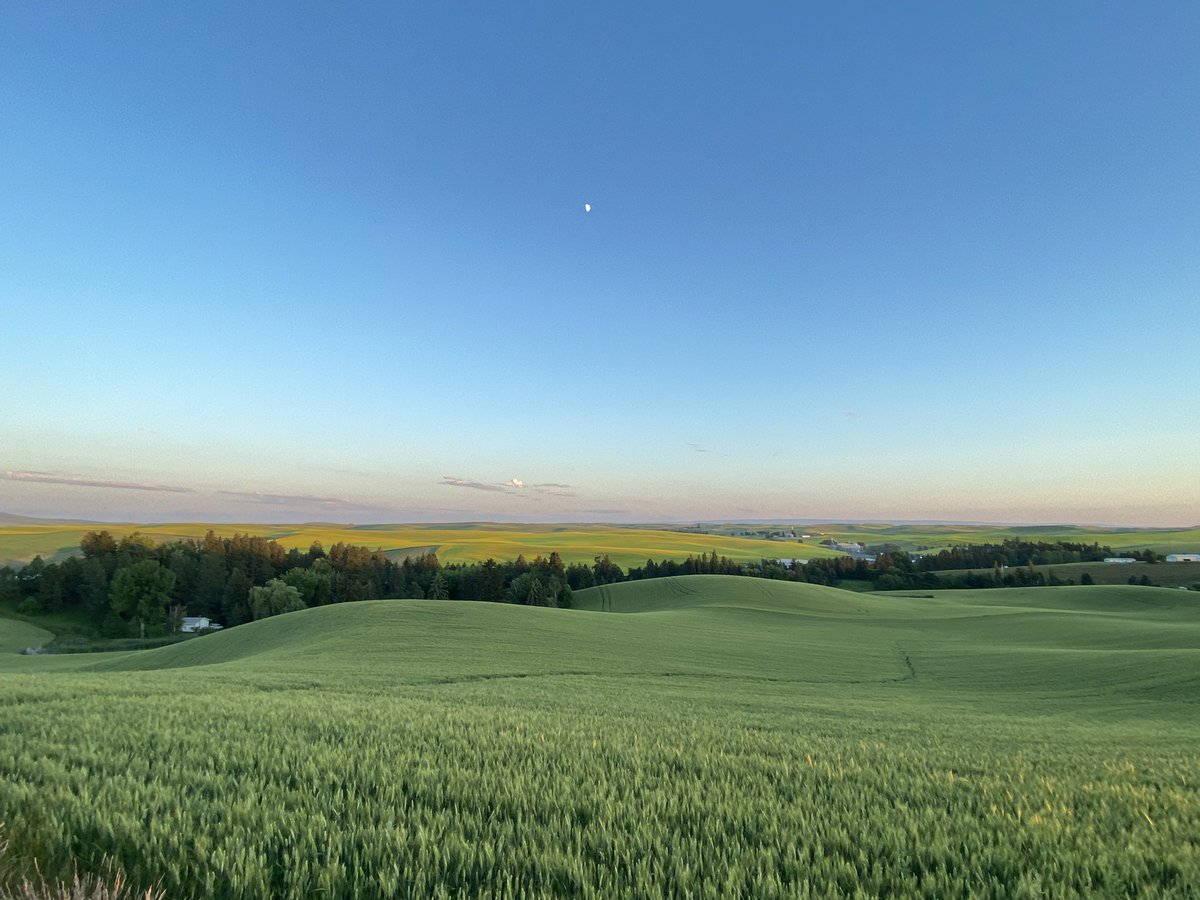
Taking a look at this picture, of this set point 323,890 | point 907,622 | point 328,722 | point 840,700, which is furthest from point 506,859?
point 907,622

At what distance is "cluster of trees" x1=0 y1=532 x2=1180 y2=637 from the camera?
63000 mm

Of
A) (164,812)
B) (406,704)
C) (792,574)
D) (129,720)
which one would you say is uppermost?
(164,812)

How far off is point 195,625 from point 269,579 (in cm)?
881

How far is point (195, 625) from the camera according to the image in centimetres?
6844

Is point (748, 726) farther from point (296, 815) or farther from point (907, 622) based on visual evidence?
point (907, 622)

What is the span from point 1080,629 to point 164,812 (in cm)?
5221

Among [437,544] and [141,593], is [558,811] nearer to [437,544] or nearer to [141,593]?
[141,593]

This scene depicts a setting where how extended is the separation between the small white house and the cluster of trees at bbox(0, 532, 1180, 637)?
1.09 m

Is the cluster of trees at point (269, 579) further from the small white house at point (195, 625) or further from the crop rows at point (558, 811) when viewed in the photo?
the crop rows at point (558, 811)

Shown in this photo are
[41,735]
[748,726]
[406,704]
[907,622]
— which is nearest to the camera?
[41,735]

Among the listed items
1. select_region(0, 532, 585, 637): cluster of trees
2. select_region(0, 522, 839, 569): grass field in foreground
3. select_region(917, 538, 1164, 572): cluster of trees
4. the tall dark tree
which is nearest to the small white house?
select_region(0, 532, 585, 637): cluster of trees

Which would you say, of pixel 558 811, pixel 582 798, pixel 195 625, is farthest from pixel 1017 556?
pixel 195 625

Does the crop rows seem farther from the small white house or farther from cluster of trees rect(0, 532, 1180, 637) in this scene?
the small white house

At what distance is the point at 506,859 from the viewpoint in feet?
10.9
